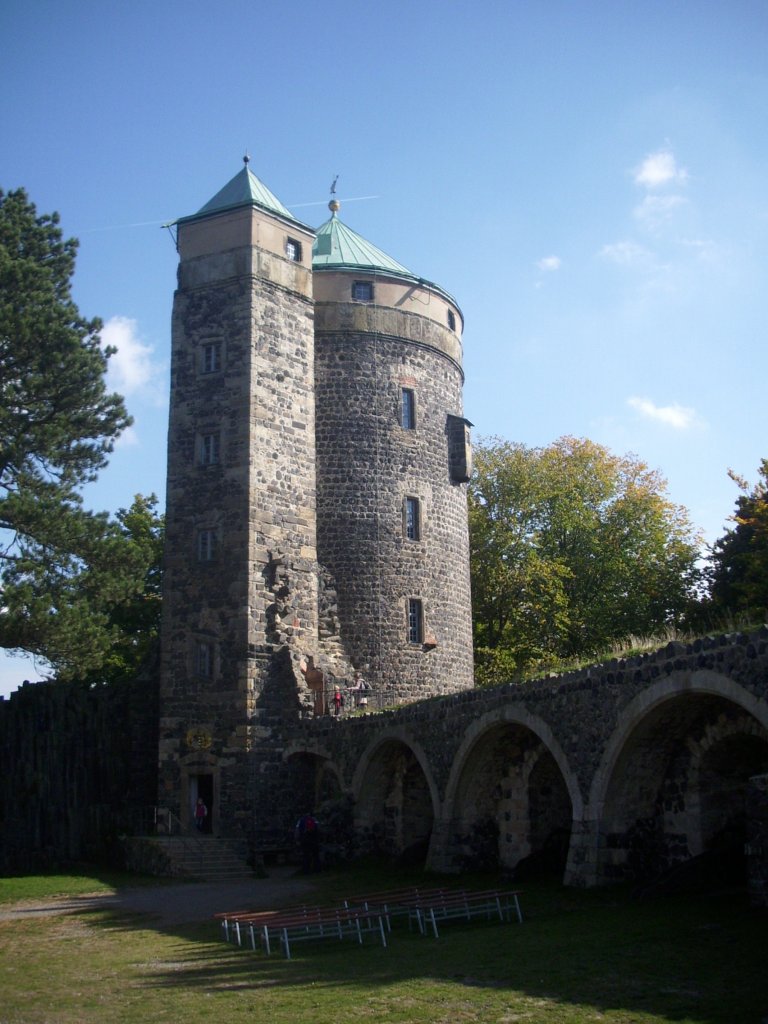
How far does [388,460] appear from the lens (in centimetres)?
3136

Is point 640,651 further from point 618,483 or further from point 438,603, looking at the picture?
point 618,483

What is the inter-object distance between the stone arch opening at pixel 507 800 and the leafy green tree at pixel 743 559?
10654 millimetres

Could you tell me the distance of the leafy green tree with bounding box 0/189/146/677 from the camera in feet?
75.0

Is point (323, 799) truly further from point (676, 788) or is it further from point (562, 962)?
point (562, 962)

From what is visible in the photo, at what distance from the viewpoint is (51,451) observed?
2456cm

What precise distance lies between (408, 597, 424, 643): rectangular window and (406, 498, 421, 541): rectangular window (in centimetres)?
182

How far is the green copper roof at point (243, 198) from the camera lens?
29703mm

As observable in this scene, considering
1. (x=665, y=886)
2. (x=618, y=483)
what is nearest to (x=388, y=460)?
(x=618, y=483)

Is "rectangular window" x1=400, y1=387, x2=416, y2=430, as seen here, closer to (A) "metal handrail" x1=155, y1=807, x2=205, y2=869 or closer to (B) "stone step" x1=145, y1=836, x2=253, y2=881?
(A) "metal handrail" x1=155, y1=807, x2=205, y2=869

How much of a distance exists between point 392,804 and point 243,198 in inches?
640

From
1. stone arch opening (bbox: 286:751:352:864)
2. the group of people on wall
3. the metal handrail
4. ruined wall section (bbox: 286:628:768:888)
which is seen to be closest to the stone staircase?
the metal handrail

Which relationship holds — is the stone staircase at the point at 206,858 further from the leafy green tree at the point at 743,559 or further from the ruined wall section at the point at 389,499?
the leafy green tree at the point at 743,559

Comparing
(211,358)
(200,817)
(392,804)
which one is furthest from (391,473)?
(200,817)

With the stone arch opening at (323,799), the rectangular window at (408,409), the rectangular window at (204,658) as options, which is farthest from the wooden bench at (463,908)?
the rectangular window at (408,409)
